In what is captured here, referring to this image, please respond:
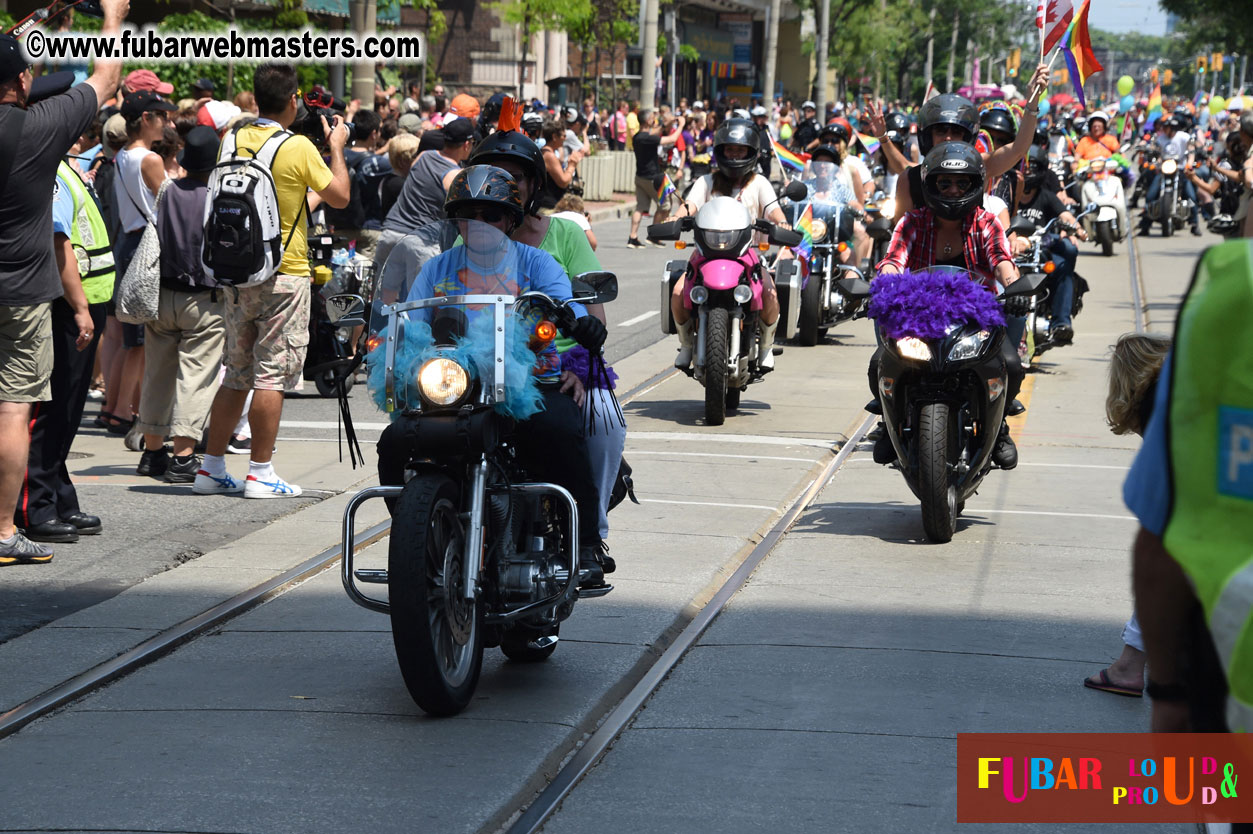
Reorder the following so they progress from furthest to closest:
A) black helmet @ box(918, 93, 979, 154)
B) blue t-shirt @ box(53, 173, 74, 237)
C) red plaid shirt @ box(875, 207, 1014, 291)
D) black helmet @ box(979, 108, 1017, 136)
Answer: black helmet @ box(979, 108, 1017, 136) < black helmet @ box(918, 93, 979, 154) < red plaid shirt @ box(875, 207, 1014, 291) < blue t-shirt @ box(53, 173, 74, 237)

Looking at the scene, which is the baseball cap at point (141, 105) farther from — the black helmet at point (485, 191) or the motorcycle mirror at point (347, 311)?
the black helmet at point (485, 191)

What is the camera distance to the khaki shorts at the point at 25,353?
7090 millimetres

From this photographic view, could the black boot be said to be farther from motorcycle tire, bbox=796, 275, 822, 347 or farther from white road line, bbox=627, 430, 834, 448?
motorcycle tire, bbox=796, 275, 822, 347

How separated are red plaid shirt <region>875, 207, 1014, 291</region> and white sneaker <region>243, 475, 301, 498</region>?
3116 mm

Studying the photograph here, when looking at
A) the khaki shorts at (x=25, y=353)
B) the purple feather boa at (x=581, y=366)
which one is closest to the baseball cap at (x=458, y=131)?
the khaki shorts at (x=25, y=353)

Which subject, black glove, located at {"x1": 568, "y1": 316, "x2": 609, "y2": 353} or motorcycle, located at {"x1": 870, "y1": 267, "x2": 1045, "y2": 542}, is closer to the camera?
black glove, located at {"x1": 568, "y1": 316, "x2": 609, "y2": 353}

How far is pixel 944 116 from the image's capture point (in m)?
9.06

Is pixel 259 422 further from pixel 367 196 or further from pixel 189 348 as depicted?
pixel 367 196

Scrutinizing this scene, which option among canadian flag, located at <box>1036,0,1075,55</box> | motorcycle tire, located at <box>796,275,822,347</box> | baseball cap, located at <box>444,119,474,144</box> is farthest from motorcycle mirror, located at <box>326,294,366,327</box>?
motorcycle tire, located at <box>796,275,822,347</box>

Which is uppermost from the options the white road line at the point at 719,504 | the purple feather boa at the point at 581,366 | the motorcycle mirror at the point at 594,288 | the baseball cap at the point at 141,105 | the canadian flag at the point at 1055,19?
the canadian flag at the point at 1055,19

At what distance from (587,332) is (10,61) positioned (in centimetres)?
299

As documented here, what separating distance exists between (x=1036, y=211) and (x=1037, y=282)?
6.24 meters

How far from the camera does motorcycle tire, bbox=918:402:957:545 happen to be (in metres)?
7.72

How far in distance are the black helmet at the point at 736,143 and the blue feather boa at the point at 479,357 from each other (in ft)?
22.5
